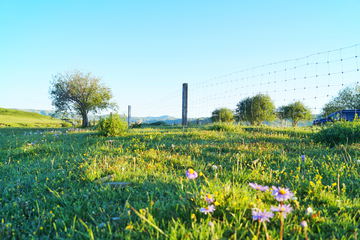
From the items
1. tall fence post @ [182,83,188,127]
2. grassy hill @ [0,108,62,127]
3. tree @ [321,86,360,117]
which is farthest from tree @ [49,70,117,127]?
tree @ [321,86,360,117]

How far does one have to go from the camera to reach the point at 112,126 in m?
6.52

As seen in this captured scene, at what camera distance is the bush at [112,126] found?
6523mm

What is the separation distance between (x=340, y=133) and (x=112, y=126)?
673 cm

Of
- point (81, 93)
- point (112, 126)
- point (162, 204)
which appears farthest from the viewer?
point (81, 93)

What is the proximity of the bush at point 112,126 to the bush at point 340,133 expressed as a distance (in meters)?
6.14

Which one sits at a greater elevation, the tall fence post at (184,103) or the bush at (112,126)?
the tall fence post at (184,103)

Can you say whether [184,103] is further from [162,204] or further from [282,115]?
[282,115]

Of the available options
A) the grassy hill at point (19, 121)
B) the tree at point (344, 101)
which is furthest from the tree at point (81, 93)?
the tree at point (344, 101)

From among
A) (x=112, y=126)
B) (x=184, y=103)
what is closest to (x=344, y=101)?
(x=184, y=103)

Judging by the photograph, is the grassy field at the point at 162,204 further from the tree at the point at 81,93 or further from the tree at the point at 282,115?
the tree at the point at 81,93

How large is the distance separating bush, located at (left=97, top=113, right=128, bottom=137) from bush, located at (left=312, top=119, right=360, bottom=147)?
6139 millimetres

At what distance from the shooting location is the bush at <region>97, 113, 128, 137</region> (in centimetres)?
652

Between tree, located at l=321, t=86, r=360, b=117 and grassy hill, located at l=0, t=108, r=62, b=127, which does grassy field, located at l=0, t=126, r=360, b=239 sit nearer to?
grassy hill, located at l=0, t=108, r=62, b=127

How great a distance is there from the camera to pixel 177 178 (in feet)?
8.36
